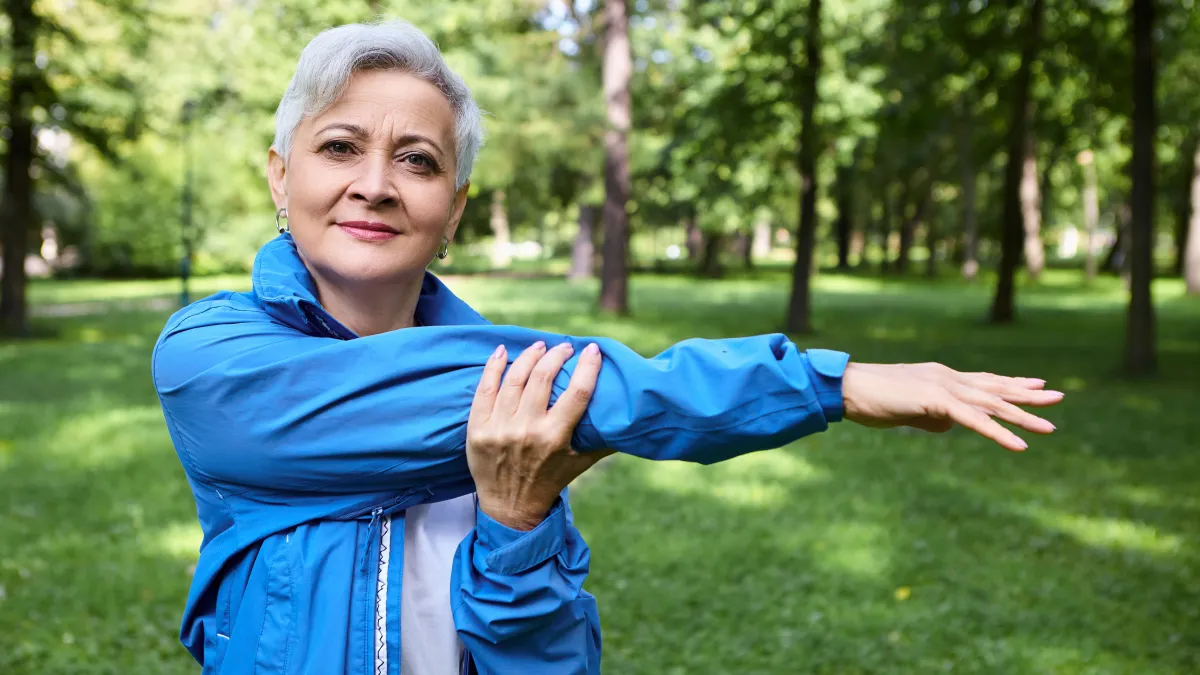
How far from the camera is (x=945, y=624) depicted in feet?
18.2

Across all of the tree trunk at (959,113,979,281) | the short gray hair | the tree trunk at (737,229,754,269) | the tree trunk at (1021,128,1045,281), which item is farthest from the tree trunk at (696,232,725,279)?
the short gray hair

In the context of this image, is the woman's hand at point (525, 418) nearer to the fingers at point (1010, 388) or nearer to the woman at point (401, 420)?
the woman at point (401, 420)

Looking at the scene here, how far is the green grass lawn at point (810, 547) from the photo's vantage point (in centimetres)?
528

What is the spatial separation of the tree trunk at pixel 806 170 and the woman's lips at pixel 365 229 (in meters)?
16.2

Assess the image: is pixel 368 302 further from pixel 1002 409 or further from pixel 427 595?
pixel 1002 409

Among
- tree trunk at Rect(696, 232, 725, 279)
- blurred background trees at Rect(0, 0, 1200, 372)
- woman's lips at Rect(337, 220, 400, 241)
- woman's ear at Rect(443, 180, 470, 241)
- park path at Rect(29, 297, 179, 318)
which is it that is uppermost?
blurred background trees at Rect(0, 0, 1200, 372)

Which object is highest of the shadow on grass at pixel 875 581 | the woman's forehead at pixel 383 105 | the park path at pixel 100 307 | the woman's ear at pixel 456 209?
the woman's forehead at pixel 383 105

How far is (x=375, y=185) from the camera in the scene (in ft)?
5.53

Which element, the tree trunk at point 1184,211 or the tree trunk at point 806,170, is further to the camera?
the tree trunk at point 1184,211

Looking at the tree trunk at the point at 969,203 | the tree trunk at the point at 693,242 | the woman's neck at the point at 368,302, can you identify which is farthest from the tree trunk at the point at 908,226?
the woman's neck at the point at 368,302

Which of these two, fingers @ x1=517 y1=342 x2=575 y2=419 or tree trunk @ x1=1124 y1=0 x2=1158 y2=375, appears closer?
fingers @ x1=517 y1=342 x2=575 y2=419

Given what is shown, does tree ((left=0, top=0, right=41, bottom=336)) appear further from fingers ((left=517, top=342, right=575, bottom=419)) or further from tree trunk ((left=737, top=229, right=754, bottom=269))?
tree trunk ((left=737, top=229, right=754, bottom=269))

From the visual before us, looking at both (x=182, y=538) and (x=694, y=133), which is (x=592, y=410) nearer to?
(x=182, y=538)

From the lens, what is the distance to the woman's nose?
1688 mm
